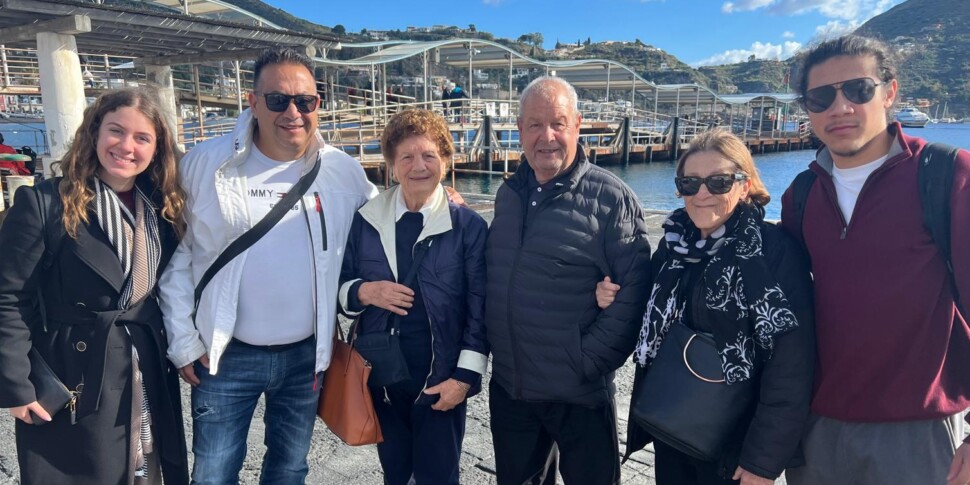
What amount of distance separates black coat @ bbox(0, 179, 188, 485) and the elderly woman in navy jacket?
812 mm

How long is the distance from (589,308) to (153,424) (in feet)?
5.58

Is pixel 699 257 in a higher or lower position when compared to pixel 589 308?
higher

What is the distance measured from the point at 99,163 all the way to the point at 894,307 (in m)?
2.68

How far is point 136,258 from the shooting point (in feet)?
6.79

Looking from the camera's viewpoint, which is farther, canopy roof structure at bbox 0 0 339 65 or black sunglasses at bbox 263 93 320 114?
canopy roof structure at bbox 0 0 339 65

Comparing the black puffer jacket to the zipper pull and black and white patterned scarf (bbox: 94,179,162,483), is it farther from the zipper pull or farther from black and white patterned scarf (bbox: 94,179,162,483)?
the zipper pull

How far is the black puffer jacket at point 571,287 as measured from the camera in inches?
85.0

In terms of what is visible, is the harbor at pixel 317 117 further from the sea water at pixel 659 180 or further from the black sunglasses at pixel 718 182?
the sea water at pixel 659 180

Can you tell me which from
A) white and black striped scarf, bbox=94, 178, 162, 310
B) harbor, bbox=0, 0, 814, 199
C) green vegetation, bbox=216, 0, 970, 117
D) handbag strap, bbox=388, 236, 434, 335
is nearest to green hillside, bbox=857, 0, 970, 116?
green vegetation, bbox=216, 0, 970, 117

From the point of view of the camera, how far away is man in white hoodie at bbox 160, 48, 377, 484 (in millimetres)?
2217

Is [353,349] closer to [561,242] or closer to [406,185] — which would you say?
[406,185]

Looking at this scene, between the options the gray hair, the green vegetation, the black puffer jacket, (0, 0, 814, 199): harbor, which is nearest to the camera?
the black puffer jacket

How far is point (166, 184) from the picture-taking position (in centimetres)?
217

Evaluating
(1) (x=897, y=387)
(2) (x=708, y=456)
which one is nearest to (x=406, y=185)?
(2) (x=708, y=456)
